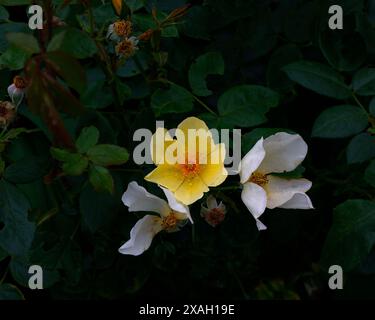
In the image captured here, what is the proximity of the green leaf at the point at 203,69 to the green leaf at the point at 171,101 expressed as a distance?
Result: 27mm

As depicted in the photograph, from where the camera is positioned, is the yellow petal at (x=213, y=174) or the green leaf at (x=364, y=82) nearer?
the yellow petal at (x=213, y=174)

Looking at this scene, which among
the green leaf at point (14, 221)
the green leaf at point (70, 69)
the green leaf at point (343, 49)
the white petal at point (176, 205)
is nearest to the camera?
the green leaf at point (70, 69)

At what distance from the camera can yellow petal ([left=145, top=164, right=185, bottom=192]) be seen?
887mm

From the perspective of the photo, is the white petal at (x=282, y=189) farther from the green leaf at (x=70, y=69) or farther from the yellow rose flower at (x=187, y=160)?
the green leaf at (x=70, y=69)

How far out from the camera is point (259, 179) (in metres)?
0.92

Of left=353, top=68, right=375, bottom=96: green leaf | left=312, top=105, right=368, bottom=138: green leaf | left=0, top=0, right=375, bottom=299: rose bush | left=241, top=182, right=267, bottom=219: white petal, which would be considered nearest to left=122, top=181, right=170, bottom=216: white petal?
left=0, top=0, right=375, bottom=299: rose bush

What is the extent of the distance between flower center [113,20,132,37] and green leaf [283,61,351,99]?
0.25 m

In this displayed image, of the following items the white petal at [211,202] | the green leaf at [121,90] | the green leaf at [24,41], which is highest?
the green leaf at [24,41]

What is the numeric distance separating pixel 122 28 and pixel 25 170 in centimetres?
23

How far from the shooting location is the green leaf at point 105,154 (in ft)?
2.90

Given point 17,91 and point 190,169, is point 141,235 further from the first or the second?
point 17,91

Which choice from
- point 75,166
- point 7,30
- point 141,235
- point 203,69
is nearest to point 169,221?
point 141,235

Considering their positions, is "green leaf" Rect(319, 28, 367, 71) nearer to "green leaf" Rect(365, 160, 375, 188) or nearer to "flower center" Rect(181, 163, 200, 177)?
"green leaf" Rect(365, 160, 375, 188)

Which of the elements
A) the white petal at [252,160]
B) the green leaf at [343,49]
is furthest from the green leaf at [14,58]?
the green leaf at [343,49]
